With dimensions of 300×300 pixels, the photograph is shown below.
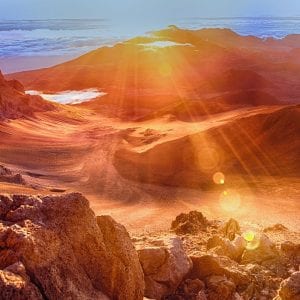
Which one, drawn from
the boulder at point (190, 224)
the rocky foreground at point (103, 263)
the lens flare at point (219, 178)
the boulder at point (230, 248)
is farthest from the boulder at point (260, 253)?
the lens flare at point (219, 178)

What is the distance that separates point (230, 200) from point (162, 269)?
32.9 ft

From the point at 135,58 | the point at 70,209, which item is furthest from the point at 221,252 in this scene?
Result: the point at 135,58

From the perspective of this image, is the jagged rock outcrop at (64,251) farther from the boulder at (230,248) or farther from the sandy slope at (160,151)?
the sandy slope at (160,151)

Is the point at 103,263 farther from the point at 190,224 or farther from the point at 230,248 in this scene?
the point at 190,224

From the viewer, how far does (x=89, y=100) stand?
1719 inches

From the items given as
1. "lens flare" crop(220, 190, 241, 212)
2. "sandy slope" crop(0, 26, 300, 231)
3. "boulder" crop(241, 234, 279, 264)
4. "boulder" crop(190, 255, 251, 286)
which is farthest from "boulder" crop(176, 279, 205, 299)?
"lens flare" crop(220, 190, 241, 212)

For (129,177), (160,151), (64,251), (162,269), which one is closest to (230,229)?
(162,269)

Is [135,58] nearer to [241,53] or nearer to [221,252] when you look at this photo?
[241,53]

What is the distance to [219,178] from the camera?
62.8 ft

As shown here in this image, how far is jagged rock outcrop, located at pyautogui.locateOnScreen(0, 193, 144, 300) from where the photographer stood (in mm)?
5043

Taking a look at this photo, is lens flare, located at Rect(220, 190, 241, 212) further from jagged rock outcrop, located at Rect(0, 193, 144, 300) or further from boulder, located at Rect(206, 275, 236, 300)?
jagged rock outcrop, located at Rect(0, 193, 144, 300)

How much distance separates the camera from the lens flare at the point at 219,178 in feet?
62.0

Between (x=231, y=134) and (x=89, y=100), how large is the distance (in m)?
23.4

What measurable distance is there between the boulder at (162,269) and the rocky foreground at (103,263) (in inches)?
0.6
